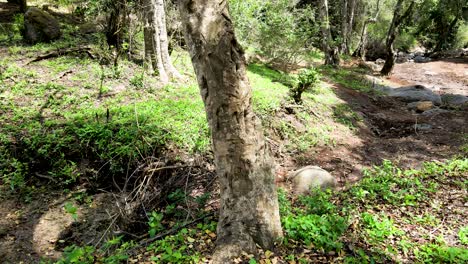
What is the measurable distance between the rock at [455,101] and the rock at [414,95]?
27 centimetres

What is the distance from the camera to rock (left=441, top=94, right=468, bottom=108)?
10.5m

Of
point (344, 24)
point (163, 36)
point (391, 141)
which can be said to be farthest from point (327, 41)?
point (163, 36)

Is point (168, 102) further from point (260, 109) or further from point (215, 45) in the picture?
point (215, 45)

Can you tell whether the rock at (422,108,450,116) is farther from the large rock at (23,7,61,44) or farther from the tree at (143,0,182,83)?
the large rock at (23,7,61,44)

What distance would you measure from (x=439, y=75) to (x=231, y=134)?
18908 mm

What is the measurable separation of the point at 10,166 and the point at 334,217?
471 centimetres

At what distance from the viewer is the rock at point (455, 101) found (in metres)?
10.5

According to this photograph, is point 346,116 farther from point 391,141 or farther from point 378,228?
point 378,228

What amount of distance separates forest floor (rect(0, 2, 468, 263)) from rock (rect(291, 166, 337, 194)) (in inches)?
13.9

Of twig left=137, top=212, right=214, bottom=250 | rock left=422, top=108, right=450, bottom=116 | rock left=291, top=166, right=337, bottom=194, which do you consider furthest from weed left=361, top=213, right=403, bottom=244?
rock left=422, top=108, right=450, bottom=116

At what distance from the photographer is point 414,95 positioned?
11.4 metres

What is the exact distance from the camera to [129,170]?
16.3 ft

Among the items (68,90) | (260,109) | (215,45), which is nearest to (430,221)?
(215,45)

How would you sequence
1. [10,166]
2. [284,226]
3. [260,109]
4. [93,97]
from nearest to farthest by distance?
[284,226], [10,166], [93,97], [260,109]
